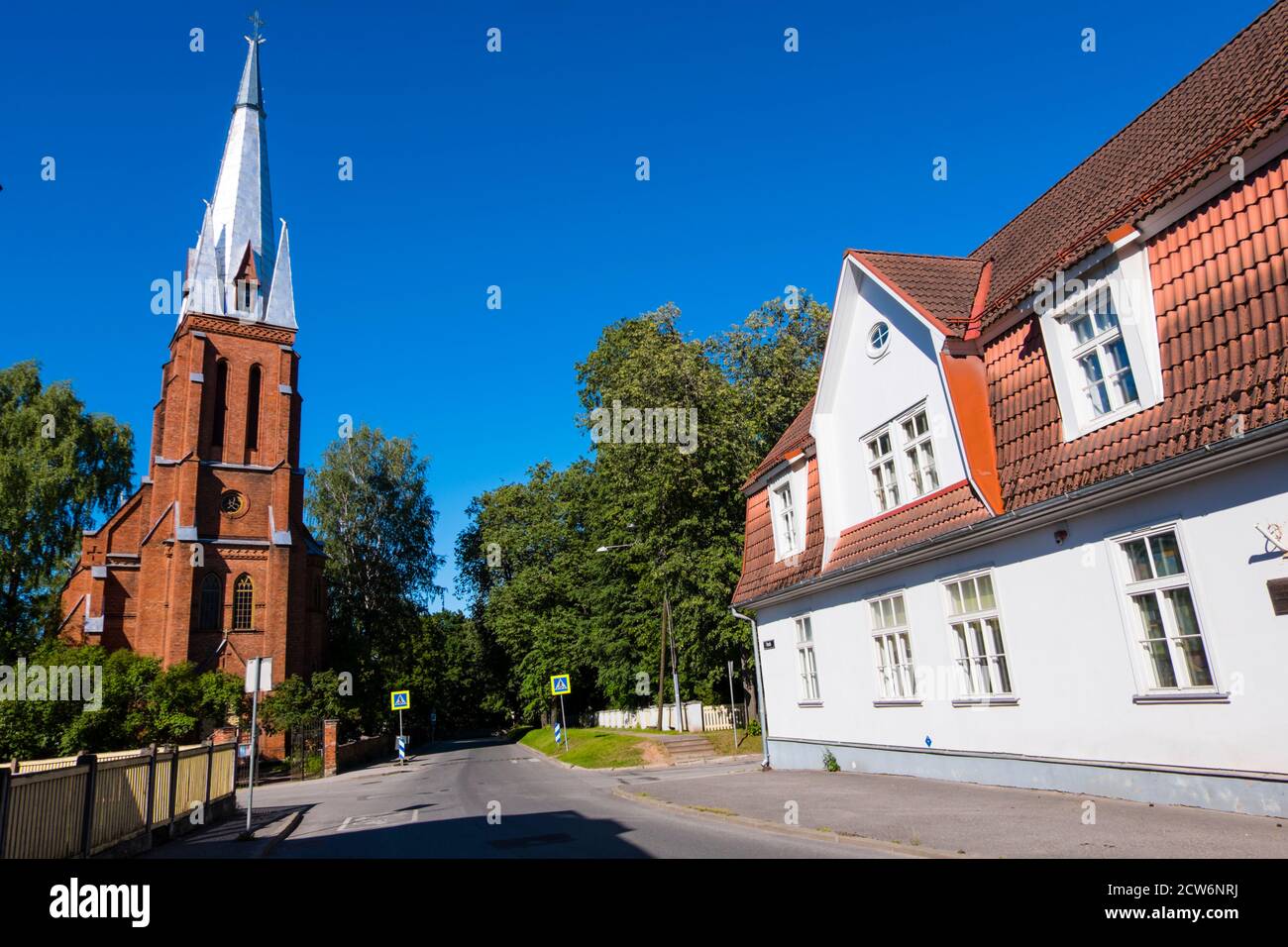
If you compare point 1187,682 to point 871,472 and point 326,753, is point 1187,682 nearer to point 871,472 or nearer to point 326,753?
point 871,472

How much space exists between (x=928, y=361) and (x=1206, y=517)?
16.9ft

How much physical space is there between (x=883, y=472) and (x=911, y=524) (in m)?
1.64

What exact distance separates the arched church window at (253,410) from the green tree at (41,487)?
974 centimetres

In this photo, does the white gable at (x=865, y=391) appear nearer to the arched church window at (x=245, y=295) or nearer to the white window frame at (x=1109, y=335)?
the white window frame at (x=1109, y=335)

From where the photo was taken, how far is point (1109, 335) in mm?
9469

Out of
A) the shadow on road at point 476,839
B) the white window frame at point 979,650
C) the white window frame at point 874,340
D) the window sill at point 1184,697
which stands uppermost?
the white window frame at point 874,340

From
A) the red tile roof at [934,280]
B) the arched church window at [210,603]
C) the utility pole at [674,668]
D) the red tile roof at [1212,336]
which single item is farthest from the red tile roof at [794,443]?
the arched church window at [210,603]

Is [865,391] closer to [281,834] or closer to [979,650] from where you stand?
[979,650]

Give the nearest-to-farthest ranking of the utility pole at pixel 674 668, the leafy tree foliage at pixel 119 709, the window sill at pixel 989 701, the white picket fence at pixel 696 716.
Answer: the window sill at pixel 989 701, the leafy tree foliage at pixel 119 709, the utility pole at pixel 674 668, the white picket fence at pixel 696 716

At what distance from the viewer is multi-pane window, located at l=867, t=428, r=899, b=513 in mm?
13945

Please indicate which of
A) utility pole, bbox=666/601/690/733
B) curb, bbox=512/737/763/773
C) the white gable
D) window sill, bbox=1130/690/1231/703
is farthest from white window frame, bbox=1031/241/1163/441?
utility pole, bbox=666/601/690/733

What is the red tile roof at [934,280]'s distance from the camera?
12523 mm

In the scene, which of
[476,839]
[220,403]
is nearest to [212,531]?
[220,403]

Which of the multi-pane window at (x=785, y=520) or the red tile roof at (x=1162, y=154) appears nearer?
the red tile roof at (x=1162, y=154)
